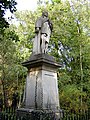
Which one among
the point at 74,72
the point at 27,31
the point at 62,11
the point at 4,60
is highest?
the point at 62,11

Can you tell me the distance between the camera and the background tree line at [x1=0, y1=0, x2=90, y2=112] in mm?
14523

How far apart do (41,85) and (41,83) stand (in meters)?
0.07

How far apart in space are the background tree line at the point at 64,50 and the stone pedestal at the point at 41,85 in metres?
6.74

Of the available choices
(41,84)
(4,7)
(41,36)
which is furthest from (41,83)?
(4,7)

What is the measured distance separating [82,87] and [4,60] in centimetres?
648

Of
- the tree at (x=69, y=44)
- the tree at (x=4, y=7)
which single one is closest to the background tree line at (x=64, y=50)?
the tree at (x=69, y=44)

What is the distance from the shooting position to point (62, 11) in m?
16.4

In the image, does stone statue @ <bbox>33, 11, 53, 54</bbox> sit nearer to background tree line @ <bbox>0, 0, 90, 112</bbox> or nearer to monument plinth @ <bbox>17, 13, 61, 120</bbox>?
monument plinth @ <bbox>17, 13, 61, 120</bbox>

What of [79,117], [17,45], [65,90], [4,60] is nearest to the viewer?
[79,117]

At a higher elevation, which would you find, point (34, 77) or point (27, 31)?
point (27, 31)

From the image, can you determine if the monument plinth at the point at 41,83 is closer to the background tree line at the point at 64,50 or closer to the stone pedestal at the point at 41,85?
the stone pedestal at the point at 41,85

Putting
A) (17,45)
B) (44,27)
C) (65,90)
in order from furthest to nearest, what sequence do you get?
1. (17,45)
2. (65,90)
3. (44,27)

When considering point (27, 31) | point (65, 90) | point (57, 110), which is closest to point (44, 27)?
point (57, 110)

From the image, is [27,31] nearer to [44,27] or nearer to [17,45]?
[17,45]
